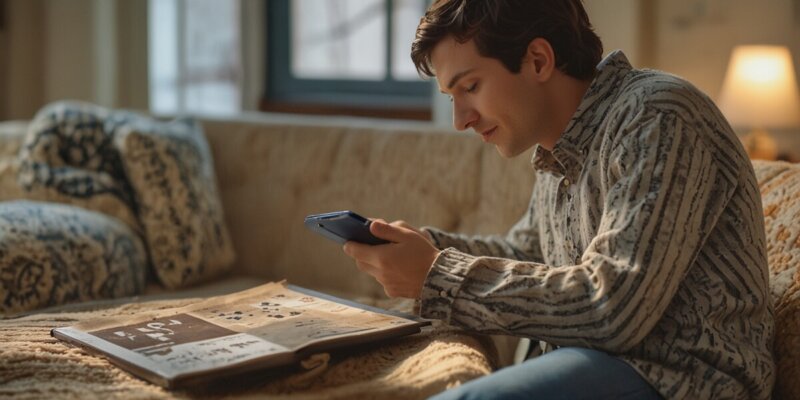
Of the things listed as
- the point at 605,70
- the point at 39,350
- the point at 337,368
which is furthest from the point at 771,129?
the point at 39,350

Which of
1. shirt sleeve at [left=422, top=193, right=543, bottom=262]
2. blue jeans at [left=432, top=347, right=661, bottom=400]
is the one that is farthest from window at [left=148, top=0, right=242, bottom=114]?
blue jeans at [left=432, top=347, right=661, bottom=400]

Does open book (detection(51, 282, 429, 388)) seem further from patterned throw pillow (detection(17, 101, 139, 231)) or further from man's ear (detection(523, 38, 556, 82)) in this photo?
patterned throw pillow (detection(17, 101, 139, 231))

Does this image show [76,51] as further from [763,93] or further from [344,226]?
[344,226]

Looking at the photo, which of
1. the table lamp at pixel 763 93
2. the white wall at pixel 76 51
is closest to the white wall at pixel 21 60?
the white wall at pixel 76 51

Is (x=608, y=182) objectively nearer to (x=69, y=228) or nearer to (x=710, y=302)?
(x=710, y=302)

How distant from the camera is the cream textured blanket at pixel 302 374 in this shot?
109 cm

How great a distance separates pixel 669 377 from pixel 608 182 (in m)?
0.24

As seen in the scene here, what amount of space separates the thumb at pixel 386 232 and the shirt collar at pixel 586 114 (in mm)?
240

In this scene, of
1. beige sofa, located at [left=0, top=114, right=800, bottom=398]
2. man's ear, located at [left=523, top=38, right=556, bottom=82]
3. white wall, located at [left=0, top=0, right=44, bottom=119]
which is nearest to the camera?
man's ear, located at [left=523, top=38, right=556, bottom=82]

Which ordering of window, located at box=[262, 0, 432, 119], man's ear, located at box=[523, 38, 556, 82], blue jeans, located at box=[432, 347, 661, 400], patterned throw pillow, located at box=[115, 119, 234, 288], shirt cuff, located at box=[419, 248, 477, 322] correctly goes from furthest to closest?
window, located at box=[262, 0, 432, 119]
patterned throw pillow, located at box=[115, 119, 234, 288]
man's ear, located at box=[523, 38, 556, 82]
shirt cuff, located at box=[419, 248, 477, 322]
blue jeans, located at box=[432, 347, 661, 400]

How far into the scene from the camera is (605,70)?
53.0 inches

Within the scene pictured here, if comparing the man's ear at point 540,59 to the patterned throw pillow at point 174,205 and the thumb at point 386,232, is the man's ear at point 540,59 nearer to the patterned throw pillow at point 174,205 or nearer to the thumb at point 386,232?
the thumb at point 386,232

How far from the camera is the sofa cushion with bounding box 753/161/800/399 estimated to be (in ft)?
4.30

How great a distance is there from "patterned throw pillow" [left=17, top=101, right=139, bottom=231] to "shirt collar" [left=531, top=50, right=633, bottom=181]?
1325mm
